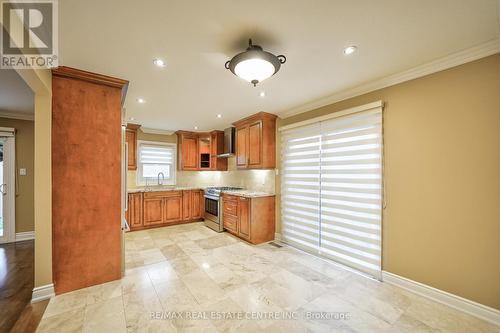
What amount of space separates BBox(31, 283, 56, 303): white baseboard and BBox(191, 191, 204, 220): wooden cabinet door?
3.31m

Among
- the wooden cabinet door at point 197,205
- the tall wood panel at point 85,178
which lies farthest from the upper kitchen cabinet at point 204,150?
the tall wood panel at point 85,178

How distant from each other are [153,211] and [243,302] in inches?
139

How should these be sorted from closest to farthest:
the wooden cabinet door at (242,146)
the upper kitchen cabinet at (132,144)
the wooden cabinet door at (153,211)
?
the wooden cabinet door at (242,146)
the wooden cabinet door at (153,211)
the upper kitchen cabinet at (132,144)

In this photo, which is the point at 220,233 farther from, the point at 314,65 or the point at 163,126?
the point at 314,65

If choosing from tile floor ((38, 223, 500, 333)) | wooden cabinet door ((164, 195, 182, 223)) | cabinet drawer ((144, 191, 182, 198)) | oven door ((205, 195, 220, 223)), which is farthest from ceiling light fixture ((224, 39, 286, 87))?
wooden cabinet door ((164, 195, 182, 223))

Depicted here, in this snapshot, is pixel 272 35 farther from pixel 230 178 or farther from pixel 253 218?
pixel 230 178

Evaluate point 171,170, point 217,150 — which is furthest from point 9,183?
point 217,150

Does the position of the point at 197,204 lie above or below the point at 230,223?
above

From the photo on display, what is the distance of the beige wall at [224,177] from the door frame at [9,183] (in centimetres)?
197

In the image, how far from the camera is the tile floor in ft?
5.79

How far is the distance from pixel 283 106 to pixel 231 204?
2.24 metres

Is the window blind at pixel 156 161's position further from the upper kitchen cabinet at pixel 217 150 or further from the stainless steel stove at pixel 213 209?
the stainless steel stove at pixel 213 209

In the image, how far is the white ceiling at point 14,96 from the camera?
2.54 meters

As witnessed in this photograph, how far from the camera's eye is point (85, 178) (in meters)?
2.33
